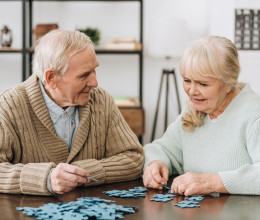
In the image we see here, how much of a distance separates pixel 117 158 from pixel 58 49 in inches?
21.3

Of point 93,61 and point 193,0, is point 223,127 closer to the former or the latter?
point 93,61

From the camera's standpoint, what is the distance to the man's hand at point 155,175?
1.77 metres

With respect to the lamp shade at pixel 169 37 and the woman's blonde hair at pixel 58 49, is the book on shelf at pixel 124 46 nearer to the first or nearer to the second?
the lamp shade at pixel 169 37

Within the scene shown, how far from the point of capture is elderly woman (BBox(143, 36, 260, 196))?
169 cm

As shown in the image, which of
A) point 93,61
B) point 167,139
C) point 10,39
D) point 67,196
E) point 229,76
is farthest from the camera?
point 10,39

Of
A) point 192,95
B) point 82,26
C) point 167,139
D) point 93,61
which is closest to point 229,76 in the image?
point 192,95

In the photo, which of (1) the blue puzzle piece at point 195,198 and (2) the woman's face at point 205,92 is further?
(2) the woman's face at point 205,92

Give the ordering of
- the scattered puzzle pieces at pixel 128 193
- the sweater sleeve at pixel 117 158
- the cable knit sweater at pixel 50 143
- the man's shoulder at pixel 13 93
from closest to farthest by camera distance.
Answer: the scattered puzzle pieces at pixel 128 193, the cable knit sweater at pixel 50 143, the sweater sleeve at pixel 117 158, the man's shoulder at pixel 13 93

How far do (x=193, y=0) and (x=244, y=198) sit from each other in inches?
156

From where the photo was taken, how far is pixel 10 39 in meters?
4.98

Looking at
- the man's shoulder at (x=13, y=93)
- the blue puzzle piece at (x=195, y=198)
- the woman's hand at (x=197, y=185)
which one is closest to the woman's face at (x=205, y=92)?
the woman's hand at (x=197, y=185)

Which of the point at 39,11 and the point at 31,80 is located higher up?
the point at 39,11

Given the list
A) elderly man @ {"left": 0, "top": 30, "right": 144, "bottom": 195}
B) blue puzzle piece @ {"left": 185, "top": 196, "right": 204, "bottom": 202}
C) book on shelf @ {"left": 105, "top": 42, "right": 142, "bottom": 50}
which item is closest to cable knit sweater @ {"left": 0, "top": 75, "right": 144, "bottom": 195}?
elderly man @ {"left": 0, "top": 30, "right": 144, "bottom": 195}

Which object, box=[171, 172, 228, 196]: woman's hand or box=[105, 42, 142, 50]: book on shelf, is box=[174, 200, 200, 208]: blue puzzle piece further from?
box=[105, 42, 142, 50]: book on shelf
